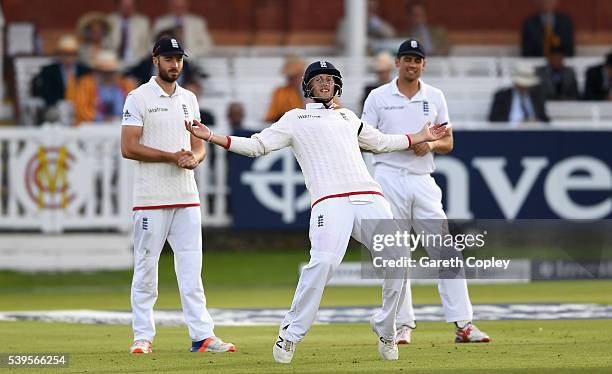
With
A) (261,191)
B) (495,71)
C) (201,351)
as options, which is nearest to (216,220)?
(261,191)

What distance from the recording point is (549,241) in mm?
18500

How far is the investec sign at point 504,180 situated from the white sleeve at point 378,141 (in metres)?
8.68

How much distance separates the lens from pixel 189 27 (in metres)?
24.6

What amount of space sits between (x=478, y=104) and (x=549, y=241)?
4.86m

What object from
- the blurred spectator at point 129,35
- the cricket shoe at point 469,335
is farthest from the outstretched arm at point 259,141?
the blurred spectator at point 129,35

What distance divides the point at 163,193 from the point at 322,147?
1.58 meters

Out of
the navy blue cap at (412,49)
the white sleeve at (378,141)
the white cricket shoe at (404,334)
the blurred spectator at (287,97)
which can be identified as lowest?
the white cricket shoe at (404,334)

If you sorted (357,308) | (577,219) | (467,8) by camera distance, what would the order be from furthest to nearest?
(467,8) → (577,219) → (357,308)

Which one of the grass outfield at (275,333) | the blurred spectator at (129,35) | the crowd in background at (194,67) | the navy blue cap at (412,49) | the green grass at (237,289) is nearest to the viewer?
the grass outfield at (275,333)

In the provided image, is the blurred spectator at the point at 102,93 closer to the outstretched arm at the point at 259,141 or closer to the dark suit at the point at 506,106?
the dark suit at the point at 506,106

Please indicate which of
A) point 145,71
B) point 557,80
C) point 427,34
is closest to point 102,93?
point 145,71

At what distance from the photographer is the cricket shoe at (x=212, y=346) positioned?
458 inches

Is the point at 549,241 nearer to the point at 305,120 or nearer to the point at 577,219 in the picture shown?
the point at 577,219

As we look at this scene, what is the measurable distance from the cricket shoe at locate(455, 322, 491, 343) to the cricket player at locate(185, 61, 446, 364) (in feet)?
5.01
